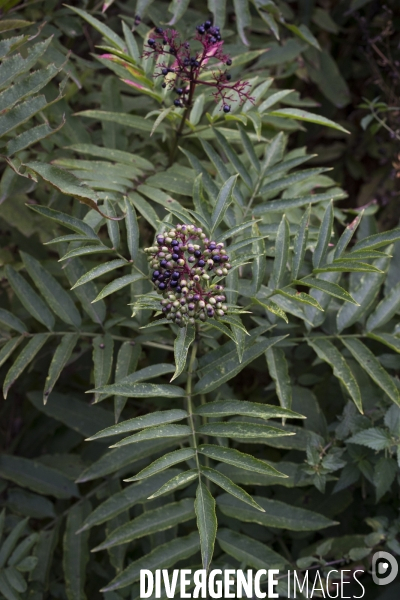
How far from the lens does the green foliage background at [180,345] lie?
1423 mm

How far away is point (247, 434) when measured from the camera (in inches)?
49.3

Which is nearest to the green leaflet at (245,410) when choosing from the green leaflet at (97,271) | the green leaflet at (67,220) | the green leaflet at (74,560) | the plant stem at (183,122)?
the green leaflet at (97,271)

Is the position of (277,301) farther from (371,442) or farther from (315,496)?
(315,496)

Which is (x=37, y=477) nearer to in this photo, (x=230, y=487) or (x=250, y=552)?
(x=250, y=552)

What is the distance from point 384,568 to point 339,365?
573 mm

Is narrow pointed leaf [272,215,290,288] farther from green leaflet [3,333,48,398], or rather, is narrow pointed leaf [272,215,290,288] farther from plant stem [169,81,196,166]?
green leaflet [3,333,48,398]

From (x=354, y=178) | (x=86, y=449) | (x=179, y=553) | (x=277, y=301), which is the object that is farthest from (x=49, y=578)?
(x=354, y=178)

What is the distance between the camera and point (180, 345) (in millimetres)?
1257

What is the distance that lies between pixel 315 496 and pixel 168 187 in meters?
1.00

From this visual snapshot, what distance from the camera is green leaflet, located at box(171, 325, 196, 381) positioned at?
1.18 meters

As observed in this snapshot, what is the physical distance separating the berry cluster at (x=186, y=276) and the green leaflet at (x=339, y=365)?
39cm

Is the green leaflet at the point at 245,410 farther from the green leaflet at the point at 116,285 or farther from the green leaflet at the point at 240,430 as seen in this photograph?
the green leaflet at the point at 116,285

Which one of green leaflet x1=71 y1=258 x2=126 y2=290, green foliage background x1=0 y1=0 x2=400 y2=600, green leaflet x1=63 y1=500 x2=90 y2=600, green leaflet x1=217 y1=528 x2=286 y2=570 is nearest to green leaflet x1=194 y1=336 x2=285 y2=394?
green foliage background x1=0 y1=0 x2=400 y2=600

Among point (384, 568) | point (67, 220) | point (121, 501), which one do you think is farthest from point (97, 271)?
point (384, 568)
